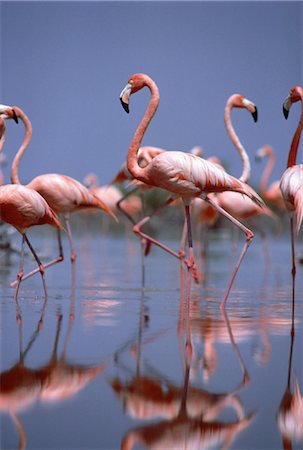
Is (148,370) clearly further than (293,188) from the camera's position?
No

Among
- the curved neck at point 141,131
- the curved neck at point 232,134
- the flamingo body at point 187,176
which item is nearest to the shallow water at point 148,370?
the flamingo body at point 187,176

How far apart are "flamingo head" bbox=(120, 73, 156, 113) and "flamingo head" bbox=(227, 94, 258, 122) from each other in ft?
5.56

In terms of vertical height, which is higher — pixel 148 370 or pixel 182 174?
pixel 182 174

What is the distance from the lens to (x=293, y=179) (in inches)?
210

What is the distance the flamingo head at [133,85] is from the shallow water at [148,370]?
53.4 inches

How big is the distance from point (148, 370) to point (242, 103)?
185 inches

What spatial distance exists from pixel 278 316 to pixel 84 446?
264 cm

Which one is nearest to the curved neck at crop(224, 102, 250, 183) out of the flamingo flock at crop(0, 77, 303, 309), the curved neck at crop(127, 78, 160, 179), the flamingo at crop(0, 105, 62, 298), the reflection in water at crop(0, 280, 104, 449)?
the flamingo flock at crop(0, 77, 303, 309)

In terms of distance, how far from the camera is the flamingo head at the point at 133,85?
5.51 m

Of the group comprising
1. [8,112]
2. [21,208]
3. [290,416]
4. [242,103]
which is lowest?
[290,416]

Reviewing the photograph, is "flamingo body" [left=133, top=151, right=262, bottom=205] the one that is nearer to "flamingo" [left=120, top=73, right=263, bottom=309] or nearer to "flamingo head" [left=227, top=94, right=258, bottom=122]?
"flamingo" [left=120, top=73, right=263, bottom=309]

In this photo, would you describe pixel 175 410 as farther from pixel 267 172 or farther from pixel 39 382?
pixel 267 172

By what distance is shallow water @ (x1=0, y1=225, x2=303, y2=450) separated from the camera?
7.84 ft

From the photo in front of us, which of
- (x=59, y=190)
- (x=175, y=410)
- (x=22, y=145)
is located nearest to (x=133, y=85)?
(x=59, y=190)
